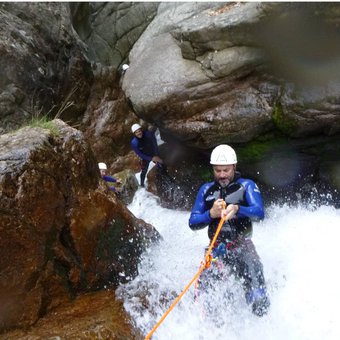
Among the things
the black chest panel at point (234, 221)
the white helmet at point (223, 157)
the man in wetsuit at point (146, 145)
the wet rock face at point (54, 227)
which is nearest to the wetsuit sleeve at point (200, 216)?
the black chest panel at point (234, 221)

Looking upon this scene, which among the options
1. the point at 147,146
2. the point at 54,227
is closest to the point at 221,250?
the point at 54,227

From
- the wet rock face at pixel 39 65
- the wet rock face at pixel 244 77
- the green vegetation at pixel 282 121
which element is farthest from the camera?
the wet rock face at pixel 39 65

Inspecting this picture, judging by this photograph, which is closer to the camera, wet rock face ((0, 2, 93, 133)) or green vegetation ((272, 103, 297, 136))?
green vegetation ((272, 103, 297, 136))

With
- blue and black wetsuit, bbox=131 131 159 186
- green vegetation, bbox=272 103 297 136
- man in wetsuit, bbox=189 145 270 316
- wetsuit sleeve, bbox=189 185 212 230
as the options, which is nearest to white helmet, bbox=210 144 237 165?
man in wetsuit, bbox=189 145 270 316

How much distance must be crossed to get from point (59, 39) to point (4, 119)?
3992 mm

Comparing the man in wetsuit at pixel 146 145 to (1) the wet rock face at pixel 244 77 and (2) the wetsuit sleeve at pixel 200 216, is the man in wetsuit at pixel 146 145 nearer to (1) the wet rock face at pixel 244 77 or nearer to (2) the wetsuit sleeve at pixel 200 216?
(1) the wet rock face at pixel 244 77

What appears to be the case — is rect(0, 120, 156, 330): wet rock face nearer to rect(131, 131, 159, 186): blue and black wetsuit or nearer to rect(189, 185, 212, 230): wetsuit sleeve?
rect(189, 185, 212, 230): wetsuit sleeve

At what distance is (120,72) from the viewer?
14.6 meters

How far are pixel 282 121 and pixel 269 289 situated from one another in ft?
12.6

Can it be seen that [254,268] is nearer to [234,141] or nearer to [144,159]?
[234,141]

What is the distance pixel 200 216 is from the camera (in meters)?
4.59

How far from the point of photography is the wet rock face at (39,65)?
1025 centimetres

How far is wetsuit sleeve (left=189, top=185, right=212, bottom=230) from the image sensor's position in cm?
453

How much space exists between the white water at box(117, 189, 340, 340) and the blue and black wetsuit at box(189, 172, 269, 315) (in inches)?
9.2
